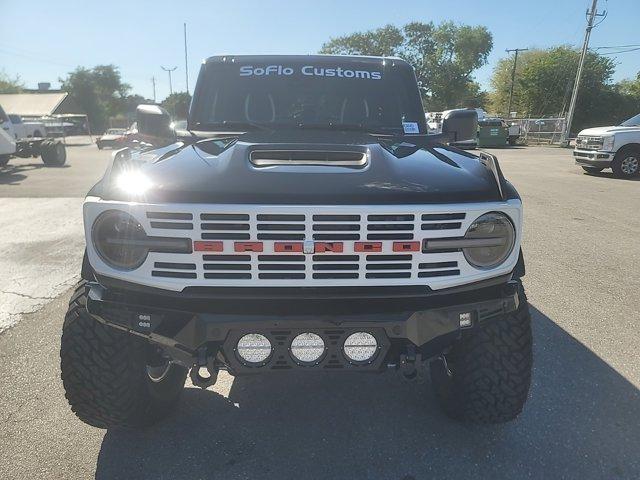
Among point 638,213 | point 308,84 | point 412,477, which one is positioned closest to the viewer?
point 412,477

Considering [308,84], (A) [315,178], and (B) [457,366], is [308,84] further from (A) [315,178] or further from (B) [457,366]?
(B) [457,366]

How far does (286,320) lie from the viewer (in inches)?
76.5

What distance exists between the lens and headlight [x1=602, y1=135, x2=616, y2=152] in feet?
43.3

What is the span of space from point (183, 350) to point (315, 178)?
863 millimetres

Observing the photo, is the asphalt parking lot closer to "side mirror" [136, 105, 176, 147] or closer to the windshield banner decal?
"side mirror" [136, 105, 176, 147]

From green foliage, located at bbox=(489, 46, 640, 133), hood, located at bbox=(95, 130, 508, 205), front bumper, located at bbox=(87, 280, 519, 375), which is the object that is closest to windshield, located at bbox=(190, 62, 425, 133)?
hood, located at bbox=(95, 130, 508, 205)

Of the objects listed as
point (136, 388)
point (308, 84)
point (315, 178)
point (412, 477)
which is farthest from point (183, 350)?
point (308, 84)

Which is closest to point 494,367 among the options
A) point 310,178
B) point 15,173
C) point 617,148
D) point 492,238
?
point 492,238

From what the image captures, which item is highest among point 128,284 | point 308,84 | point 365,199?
point 308,84

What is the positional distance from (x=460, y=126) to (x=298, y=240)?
209 centimetres

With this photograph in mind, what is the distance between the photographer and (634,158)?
13.2 meters

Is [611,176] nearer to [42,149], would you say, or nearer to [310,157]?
[310,157]

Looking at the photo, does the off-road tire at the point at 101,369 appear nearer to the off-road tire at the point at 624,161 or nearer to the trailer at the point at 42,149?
the off-road tire at the point at 624,161

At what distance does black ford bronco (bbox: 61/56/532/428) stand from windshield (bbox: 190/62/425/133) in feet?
4.19
